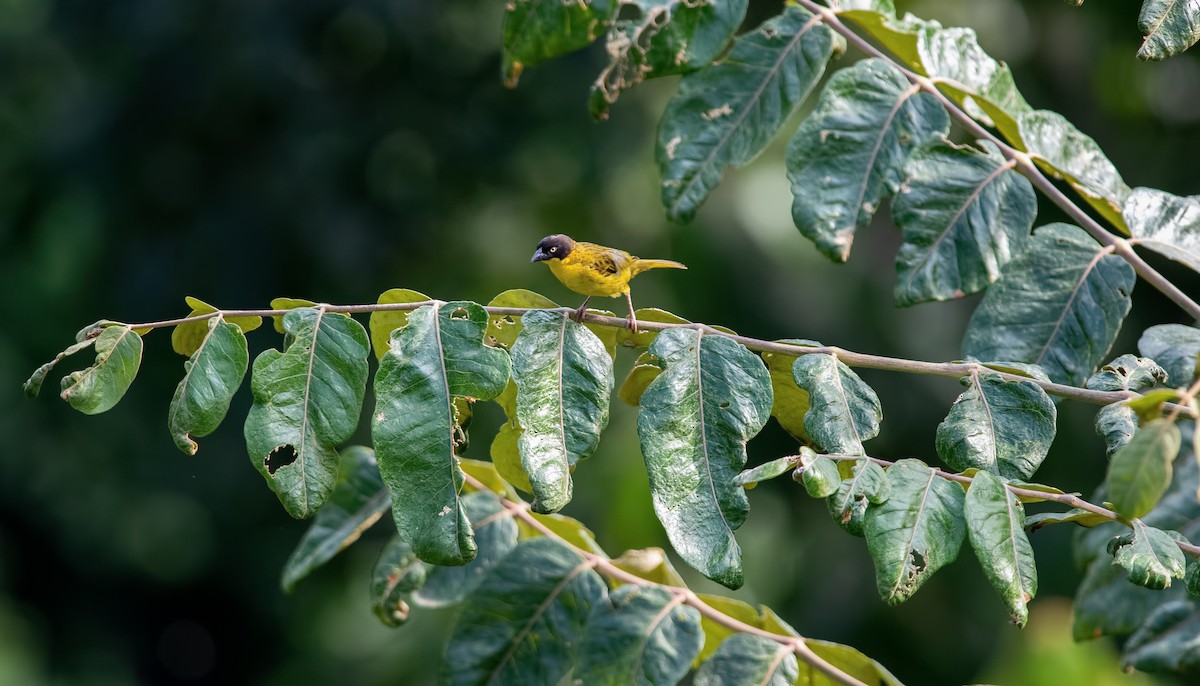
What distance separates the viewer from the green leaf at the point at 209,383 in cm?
142

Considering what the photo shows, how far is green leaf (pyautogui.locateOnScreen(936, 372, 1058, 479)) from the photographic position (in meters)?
1.42

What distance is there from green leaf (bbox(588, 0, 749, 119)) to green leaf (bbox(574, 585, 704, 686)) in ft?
2.32

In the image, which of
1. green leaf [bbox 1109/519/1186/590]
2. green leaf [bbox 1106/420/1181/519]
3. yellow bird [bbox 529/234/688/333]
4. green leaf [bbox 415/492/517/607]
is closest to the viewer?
green leaf [bbox 1106/420/1181/519]

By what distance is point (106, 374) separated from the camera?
4.76 ft

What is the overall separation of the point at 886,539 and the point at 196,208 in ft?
21.4

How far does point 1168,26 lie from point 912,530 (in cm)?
72

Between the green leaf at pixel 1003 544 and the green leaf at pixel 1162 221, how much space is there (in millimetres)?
604

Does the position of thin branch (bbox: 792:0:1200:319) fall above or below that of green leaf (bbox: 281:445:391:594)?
above

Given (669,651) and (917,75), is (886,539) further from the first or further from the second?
(917,75)

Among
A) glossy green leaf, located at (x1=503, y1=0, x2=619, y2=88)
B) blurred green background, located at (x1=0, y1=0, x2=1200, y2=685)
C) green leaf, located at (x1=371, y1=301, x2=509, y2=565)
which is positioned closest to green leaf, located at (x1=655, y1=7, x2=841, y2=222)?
glossy green leaf, located at (x1=503, y1=0, x2=619, y2=88)

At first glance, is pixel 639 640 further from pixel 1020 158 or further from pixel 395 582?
pixel 1020 158

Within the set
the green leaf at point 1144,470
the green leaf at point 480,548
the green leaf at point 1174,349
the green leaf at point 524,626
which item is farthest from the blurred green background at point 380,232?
the green leaf at point 1144,470

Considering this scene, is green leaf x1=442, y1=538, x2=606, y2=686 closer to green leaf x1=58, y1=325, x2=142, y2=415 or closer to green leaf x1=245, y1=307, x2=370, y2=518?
green leaf x1=245, y1=307, x2=370, y2=518

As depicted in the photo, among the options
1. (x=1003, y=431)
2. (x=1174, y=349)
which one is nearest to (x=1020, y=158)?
(x=1174, y=349)
